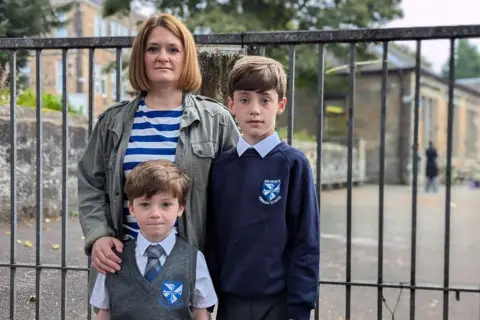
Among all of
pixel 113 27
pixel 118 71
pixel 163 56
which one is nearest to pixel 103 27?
pixel 113 27

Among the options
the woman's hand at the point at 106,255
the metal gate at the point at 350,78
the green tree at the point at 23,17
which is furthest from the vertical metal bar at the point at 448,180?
the green tree at the point at 23,17

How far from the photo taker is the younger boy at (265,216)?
2201mm

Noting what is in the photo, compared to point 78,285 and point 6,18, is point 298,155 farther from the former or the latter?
point 6,18

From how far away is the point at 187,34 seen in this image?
242 centimetres

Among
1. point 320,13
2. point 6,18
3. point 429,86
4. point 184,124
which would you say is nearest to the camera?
point 184,124

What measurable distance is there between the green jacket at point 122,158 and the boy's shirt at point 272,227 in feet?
0.50

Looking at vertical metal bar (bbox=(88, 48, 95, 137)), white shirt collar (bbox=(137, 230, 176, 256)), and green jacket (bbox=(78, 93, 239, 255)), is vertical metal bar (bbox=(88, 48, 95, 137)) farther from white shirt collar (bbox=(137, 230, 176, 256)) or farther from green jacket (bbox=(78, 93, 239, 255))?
white shirt collar (bbox=(137, 230, 176, 256))

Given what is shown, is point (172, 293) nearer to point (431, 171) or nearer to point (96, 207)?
point (96, 207)

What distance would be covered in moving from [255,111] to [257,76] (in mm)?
137

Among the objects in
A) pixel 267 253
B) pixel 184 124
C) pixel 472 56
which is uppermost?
pixel 472 56

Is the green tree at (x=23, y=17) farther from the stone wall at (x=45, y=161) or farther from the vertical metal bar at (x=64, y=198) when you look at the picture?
the vertical metal bar at (x=64, y=198)

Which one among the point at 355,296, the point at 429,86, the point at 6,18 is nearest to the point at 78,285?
the point at 355,296

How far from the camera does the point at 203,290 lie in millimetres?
2256

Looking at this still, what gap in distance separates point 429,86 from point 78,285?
32.2 meters
